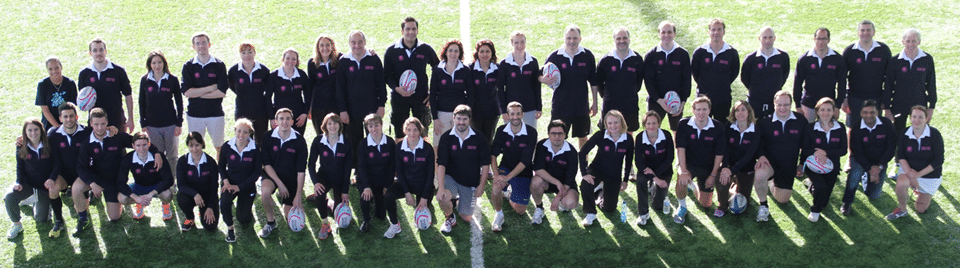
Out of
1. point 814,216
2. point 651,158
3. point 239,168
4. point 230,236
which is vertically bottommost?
point 814,216

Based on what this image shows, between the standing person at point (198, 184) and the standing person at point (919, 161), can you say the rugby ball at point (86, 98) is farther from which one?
the standing person at point (919, 161)

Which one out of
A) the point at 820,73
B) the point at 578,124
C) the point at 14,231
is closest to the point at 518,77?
the point at 578,124

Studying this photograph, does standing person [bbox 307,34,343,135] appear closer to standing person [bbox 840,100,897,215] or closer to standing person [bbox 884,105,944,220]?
standing person [bbox 840,100,897,215]

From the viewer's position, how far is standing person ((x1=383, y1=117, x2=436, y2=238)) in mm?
7281

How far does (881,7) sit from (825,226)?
605cm

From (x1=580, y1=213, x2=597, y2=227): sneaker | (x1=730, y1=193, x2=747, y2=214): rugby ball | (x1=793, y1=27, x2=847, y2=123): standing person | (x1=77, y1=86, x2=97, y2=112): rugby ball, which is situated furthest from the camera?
(x1=793, y1=27, x2=847, y2=123): standing person

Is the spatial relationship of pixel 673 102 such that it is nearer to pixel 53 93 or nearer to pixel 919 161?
pixel 919 161

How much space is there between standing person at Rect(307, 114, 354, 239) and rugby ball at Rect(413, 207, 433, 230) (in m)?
0.43

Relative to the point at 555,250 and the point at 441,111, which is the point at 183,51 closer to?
the point at 441,111

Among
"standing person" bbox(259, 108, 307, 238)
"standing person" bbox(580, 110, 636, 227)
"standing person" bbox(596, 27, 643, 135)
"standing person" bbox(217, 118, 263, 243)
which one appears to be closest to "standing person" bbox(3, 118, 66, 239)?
"standing person" bbox(217, 118, 263, 243)

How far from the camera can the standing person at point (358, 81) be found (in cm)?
802

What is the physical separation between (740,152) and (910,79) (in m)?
1.85

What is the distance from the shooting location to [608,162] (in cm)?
750

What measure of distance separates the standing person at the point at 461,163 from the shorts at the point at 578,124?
114 centimetres
